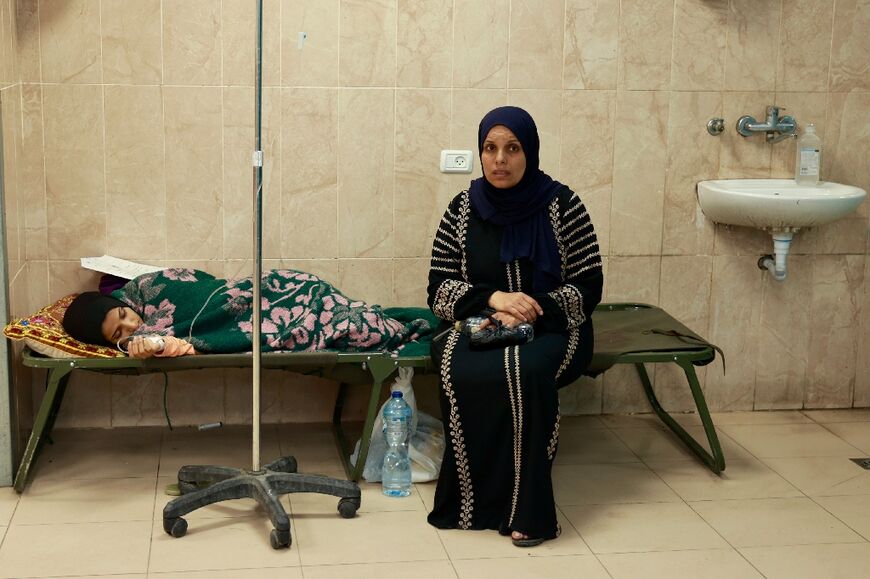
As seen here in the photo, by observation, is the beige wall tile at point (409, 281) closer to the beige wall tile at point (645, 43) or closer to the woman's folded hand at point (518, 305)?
the woman's folded hand at point (518, 305)

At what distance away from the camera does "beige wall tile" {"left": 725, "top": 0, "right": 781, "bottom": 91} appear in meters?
4.06

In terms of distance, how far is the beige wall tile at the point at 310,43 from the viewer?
3.80 metres

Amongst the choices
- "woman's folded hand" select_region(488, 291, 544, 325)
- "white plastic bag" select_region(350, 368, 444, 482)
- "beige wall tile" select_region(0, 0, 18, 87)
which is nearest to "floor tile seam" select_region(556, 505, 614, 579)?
"white plastic bag" select_region(350, 368, 444, 482)

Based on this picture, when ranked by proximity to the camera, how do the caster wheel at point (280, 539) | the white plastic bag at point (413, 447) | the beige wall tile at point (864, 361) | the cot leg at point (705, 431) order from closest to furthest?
the caster wheel at point (280, 539) < the white plastic bag at point (413, 447) < the cot leg at point (705, 431) < the beige wall tile at point (864, 361)

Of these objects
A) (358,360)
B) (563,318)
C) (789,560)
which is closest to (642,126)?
(563,318)

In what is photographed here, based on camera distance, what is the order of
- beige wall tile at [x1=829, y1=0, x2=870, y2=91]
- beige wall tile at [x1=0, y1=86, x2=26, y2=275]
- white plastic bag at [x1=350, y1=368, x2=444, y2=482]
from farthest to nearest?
beige wall tile at [x1=829, y1=0, x2=870, y2=91] → white plastic bag at [x1=350, y1=368, x2=444, y2=482] → beige wall tile at [x1=0, y1=86, x2=26, y2=275]

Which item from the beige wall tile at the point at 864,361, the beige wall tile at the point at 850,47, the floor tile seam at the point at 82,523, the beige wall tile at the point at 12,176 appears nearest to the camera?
the floor tile seam at the point at 82,523

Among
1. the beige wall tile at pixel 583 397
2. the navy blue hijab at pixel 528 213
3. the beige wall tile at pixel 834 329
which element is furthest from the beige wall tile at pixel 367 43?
the beige wall tile at pixel 834 329

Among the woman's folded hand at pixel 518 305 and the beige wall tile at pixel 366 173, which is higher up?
the beige wall tile at pixel 366 173

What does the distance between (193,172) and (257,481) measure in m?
1.15

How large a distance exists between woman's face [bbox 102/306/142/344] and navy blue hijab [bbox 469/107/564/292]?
43.0 inches

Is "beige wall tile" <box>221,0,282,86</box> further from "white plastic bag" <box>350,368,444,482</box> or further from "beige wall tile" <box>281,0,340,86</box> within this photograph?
"white plastic bag" <box>350,368,444,482</box>

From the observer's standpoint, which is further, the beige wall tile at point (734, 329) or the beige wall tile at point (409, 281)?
the beige wall tile at point (734, 329)

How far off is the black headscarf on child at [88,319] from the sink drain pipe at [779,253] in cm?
225
